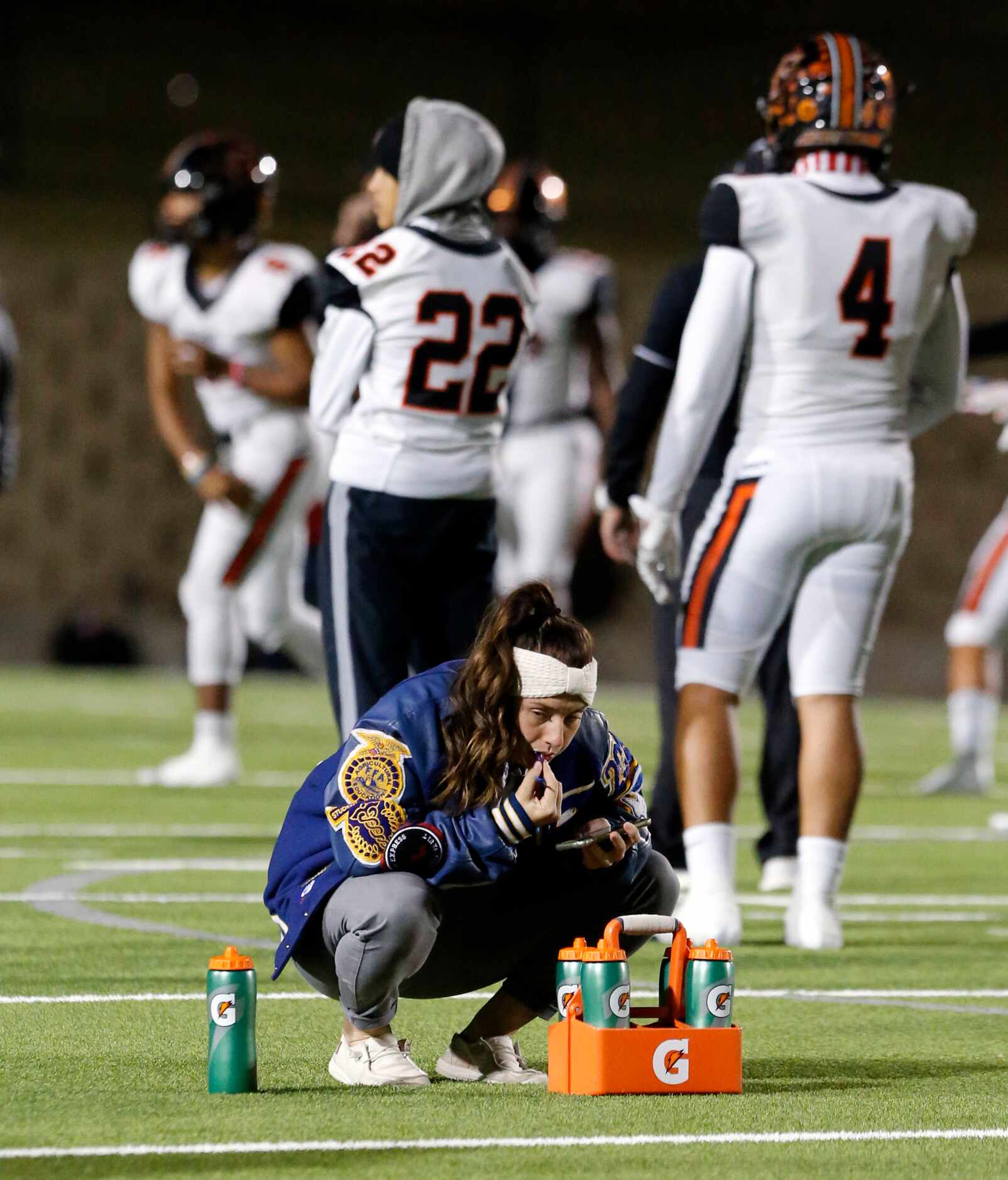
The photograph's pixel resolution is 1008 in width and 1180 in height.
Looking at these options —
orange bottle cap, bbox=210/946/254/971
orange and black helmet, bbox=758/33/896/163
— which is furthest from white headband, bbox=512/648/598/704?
orange and black helmet, bbox=758/33/896/163

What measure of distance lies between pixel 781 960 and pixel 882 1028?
2.77 feet

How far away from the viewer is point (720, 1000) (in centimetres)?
353

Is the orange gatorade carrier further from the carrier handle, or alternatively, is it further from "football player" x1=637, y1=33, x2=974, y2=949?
"football player" x1=637, y1=33, x2=974, y2=949

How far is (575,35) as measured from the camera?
73.8 ft

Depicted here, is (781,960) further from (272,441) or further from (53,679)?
(53,679)

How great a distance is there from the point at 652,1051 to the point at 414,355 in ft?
7.92

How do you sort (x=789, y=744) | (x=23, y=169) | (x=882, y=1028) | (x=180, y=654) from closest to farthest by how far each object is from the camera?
(x=882, y=1028) < (x=789, y=744) < (x=180, y=654) < (x=23, y=169)

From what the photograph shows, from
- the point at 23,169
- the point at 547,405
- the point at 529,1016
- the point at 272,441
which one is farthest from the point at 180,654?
the point at 529,1016

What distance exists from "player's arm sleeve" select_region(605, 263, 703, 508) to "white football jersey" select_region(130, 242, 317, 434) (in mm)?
3404

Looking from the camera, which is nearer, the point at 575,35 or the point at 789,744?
the point at 789,744

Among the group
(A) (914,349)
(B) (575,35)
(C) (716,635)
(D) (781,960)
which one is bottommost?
(D) (781,960)

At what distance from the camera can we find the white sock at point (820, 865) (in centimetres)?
533

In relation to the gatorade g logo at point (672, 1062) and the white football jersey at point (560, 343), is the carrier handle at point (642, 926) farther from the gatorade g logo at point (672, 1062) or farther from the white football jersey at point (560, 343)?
the white football jersey at point (560, 343)

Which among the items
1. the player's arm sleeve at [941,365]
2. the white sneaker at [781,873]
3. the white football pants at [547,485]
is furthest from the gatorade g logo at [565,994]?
the white football pants at [547,485]
